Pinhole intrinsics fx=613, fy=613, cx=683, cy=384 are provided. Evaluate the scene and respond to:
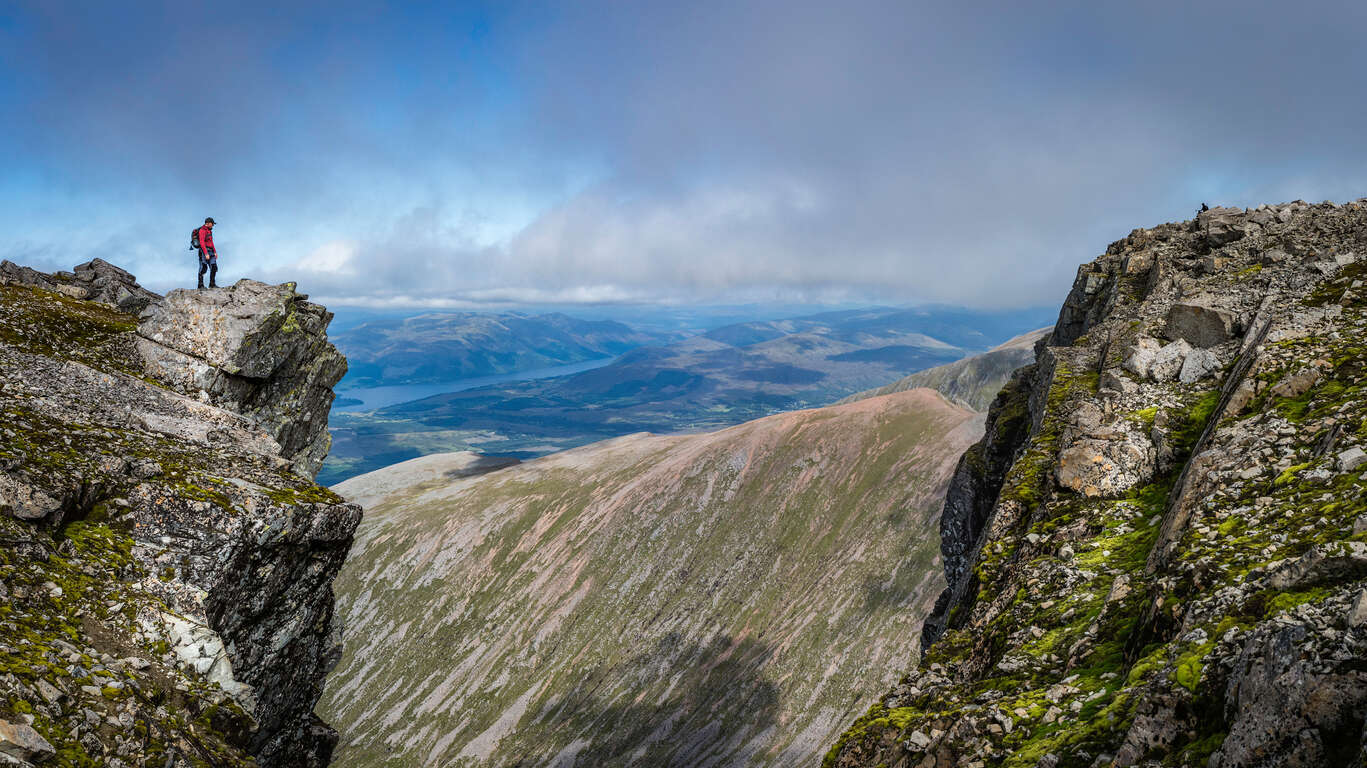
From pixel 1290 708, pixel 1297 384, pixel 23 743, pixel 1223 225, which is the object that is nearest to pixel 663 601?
pixel 1223 225

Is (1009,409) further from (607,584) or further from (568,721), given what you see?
(607,584)

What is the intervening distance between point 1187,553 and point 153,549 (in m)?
23.7

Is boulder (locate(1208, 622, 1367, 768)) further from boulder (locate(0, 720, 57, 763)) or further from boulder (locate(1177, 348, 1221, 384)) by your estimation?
boulder (locate(0, 720, 57, 763))

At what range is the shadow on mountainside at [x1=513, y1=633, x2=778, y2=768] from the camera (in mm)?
106625

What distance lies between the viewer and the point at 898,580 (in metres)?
123

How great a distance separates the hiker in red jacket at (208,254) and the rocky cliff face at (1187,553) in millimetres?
35586

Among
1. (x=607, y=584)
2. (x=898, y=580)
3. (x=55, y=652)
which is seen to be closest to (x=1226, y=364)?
(x=55, y=652)

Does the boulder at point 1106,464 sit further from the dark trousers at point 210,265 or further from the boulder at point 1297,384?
the dark trousers at point 210,265

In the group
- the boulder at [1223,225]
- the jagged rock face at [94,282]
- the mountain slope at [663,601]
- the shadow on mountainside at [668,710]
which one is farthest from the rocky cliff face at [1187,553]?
the shadow on mountainside at [668,710]

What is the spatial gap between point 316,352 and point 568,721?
110 metres

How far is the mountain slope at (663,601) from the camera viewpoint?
112 m

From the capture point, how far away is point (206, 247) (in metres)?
31.1

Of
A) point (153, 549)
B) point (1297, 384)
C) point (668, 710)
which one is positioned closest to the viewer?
point (1297, 384)

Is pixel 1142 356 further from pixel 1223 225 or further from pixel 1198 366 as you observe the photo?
pixel 1223 225
